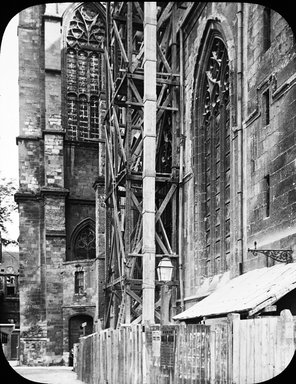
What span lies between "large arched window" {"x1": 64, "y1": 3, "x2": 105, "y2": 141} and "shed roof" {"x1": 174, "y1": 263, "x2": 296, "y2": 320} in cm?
2508

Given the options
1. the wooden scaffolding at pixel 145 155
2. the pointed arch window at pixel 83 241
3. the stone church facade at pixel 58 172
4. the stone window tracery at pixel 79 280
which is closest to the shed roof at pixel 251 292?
the wooden scaffolding at pixel 145 155

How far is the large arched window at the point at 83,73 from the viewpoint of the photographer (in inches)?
1561

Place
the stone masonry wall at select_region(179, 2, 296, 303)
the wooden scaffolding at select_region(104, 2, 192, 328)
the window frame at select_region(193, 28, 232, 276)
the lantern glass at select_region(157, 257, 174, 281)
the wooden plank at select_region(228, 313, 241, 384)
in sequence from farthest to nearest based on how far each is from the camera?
the wooden scaffolding at select_region(104, 2, 192, 328)
the window frame at select_region(193, 28, 232, 276)
the stone masonry wall at select_region(179, 2, 296, 303)
the lantern glass at select_region(157, 257, 174, 281)
the wooden plank at select_region(228, 313, 241, 384)

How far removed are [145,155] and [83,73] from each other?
22068mm

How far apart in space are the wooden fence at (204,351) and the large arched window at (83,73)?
26.8 m

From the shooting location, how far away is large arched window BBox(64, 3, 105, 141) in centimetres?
3966

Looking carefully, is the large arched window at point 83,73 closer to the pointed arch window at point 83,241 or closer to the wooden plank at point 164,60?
the pointed arch window at point 83,241

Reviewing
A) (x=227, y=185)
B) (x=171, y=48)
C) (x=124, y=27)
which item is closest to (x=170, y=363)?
(x=227, y=185)

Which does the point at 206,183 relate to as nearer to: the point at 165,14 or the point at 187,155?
the point at 187,155

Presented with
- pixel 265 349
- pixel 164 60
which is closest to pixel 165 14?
pixel 164 60

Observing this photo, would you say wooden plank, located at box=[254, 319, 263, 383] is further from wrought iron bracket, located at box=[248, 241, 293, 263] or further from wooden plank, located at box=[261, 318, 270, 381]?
wrought iron bracket, located at box=[248, 241, 293, 263]

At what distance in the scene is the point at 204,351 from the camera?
32.7ft

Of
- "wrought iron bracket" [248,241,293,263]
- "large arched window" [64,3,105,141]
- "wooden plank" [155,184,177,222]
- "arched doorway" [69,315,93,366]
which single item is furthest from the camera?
"large arched window" [64,3,105,141]

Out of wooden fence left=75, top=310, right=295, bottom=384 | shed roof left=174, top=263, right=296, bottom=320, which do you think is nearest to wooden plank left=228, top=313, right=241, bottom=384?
wooden fence left=75, top=310, right=295, bottom=384
